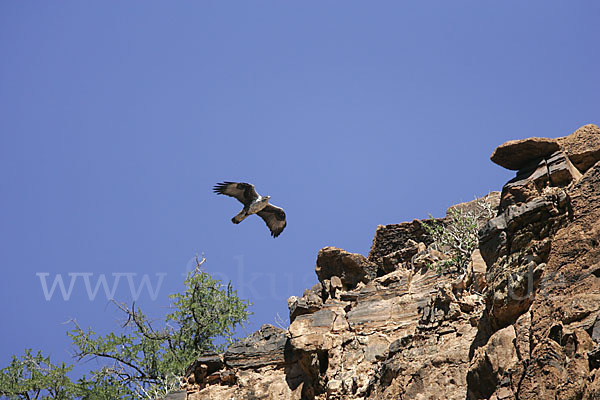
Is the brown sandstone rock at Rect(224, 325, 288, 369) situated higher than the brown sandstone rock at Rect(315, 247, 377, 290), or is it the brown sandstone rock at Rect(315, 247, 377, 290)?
the brown sandstone rock at Rect(315, 247, 377, 290)

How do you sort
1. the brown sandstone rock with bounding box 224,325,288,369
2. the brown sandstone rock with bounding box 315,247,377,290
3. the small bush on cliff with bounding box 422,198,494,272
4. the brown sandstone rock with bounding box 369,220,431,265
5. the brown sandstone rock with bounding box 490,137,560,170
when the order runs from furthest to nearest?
the brown sandstone rock with bounding box 369,220,431,265
the brown sandstone rock with bounding box 315,247,377,290
the brown sandstone rock with bounding box 224,325,288,369
the small bush on cliff with bounding box 422,198,494,272
the brown sandstone rock with bounding box 490,137,560,170

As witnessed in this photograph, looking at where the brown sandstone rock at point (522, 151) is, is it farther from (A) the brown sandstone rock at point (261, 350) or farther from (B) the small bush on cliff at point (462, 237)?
(A) the brown sandstone rock at point (261, 350)

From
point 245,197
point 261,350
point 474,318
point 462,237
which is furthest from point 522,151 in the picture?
point 245,197

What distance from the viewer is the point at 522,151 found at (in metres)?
10.8

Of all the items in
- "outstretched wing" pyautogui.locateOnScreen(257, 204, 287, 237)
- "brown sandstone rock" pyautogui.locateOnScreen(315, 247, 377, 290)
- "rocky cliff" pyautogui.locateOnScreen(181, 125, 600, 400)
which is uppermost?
"outstretched wing" pyautogui.locateOnScreen(257, 204, 287, 237)

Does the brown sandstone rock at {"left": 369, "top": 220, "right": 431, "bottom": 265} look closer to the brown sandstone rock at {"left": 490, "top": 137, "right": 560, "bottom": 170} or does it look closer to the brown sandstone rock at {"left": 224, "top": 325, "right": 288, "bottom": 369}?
the brown sandstone rock at {"left": 224, "top": 325, "right": 288, "bottom": 369}

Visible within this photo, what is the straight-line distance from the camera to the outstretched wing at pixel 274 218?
19484 mm

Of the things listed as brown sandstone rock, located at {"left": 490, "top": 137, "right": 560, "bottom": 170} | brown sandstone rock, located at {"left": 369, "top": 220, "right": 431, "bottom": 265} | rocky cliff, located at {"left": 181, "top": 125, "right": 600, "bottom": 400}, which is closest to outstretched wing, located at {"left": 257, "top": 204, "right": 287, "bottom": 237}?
brown sandstone rock, located at {"left": 369, "top": 220, "right": 431, "bottom": 265}

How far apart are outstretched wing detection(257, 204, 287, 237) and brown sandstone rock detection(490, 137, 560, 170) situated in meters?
9.10

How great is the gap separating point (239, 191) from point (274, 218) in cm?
144

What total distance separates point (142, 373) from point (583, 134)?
547 inches

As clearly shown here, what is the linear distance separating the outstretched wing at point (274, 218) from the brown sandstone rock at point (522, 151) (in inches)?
358

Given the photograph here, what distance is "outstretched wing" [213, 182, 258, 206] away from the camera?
1853cm

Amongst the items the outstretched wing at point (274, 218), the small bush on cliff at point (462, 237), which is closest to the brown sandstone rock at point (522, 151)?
the small bush on cliff at point (462, 237)
